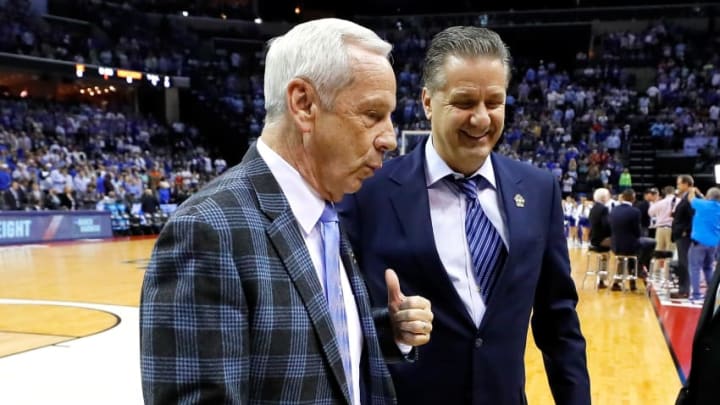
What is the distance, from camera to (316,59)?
107 centimetres

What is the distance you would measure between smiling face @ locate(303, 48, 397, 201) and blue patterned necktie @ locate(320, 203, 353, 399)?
0.05m

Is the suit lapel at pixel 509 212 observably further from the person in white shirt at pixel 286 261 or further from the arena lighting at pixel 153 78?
the arena lighting at pixel 153 78

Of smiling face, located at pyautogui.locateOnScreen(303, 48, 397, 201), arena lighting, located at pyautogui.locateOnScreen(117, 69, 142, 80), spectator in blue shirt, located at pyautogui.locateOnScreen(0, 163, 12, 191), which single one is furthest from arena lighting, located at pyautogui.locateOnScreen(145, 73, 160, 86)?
smiling face, located at pyautogui.locateOnScreen(303, 48, 397, 201)

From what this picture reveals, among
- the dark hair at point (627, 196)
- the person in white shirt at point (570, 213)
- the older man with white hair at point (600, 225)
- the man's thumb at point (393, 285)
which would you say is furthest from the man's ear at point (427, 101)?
the person in white shirt at point (570, 213)

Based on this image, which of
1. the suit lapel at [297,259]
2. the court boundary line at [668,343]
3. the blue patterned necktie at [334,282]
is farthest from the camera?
the court boundary line at [668,343]

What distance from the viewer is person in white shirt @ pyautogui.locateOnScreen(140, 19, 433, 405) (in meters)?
0.92

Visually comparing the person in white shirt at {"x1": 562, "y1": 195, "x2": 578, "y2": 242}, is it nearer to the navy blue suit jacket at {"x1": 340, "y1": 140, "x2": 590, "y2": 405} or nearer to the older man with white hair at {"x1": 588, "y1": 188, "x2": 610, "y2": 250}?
the older man with white hair at {"x1": 588, "y1": 188, "x2": 610, "y2": 250}

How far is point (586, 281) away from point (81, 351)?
7781 millimetres

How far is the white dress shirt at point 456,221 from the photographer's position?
165cm

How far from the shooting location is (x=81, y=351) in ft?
17.2

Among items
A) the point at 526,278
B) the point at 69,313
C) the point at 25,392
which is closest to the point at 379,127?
the point at 526,278

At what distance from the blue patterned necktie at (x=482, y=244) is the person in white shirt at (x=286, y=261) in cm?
42

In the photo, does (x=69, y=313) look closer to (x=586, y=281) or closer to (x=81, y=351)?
(x=81, y=351)

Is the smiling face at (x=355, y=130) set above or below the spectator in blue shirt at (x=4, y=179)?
above
